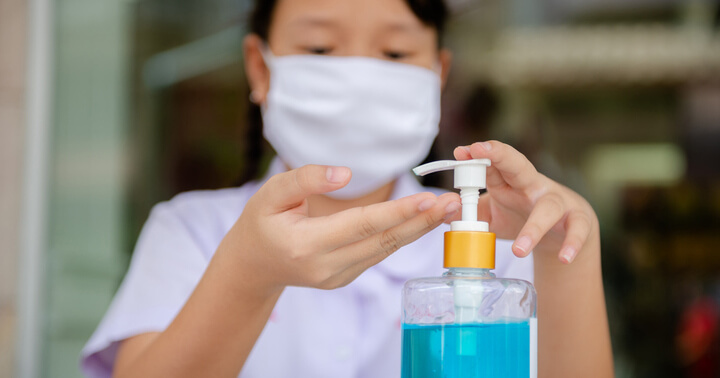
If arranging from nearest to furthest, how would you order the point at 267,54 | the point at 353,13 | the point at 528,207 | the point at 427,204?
the point at 427,204 < the point at 528,207 < the point at 353,13 < the point at 267,54

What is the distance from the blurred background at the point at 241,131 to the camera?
1.58m

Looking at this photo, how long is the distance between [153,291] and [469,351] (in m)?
0.46

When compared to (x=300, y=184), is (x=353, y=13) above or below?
above

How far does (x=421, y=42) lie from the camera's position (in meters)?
0.83

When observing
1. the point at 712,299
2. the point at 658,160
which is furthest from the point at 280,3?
the point at 658,160

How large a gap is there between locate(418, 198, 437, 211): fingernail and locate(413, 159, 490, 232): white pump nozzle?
0.15 feet

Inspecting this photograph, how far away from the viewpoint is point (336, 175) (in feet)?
1.52

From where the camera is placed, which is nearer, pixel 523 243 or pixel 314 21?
pixel 523 243

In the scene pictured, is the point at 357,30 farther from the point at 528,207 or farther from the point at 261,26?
the point at 528,207

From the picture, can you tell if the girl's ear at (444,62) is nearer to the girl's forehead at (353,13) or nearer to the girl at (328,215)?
the girl at (328,215)

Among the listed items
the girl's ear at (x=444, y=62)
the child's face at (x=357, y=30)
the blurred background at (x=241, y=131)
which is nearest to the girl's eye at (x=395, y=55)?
the child's face at (x=357, y=30)

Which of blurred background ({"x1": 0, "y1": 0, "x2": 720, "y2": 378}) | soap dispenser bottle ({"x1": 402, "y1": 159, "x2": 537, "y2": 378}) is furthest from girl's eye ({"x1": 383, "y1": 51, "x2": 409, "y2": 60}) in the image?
soap dispenser bottle ({"x1": 402, "y1": 159, "x2": 537, "y2": 378})

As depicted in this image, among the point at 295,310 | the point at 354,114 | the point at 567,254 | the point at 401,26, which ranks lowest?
the point at 295,310

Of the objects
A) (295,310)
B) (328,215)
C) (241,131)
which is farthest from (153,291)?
(241,131)
